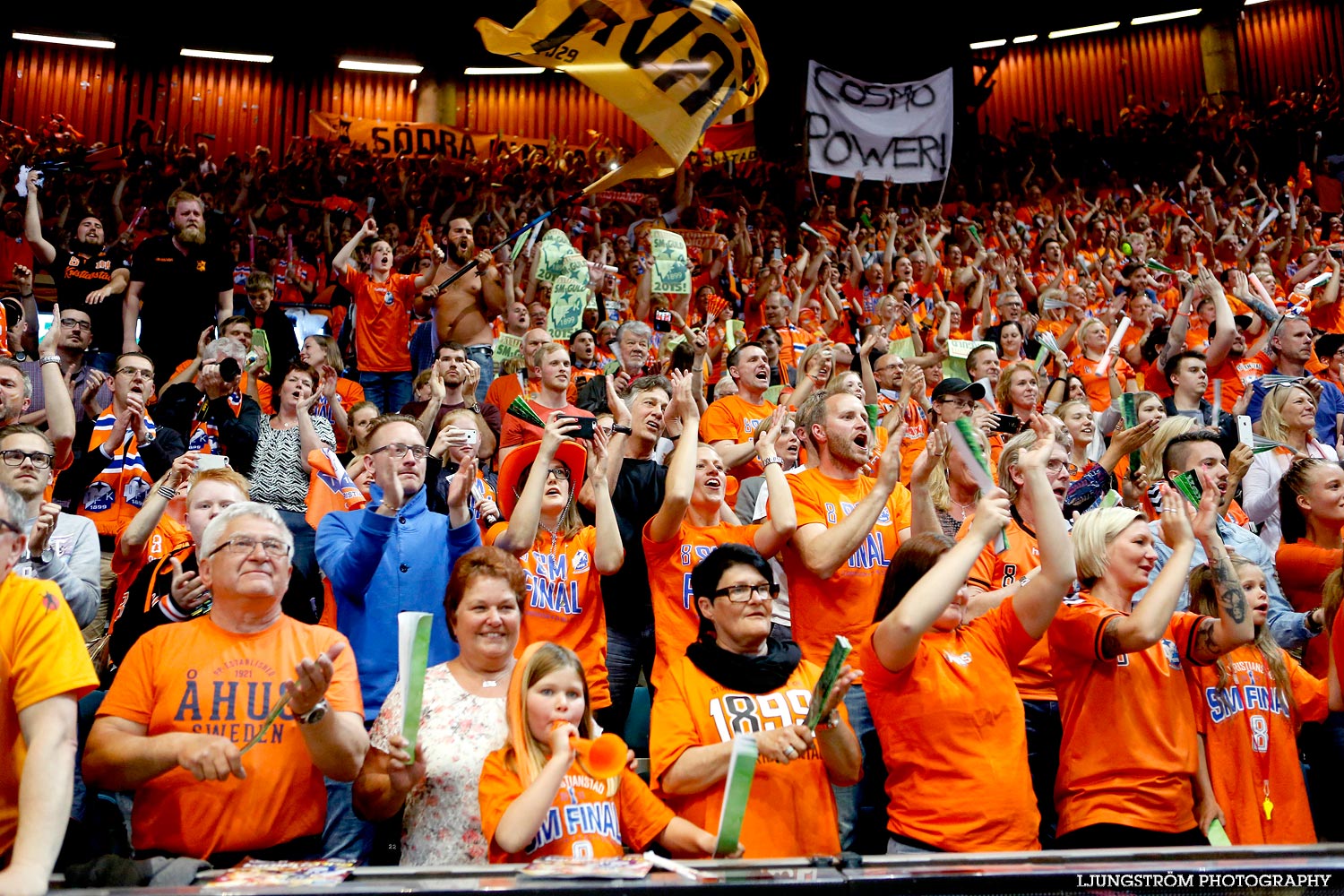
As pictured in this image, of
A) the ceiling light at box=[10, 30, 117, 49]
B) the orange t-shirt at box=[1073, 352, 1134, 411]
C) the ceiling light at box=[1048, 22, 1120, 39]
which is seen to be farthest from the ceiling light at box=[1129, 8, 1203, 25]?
the ceiling light at box=[10, 30, 117, 49]

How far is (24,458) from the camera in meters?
3.50

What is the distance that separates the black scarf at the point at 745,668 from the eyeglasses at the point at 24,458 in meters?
2.20

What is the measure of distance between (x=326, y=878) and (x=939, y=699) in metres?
1.54

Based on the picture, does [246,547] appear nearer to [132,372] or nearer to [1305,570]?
[132,372]

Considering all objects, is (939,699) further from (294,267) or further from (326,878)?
(294,267)

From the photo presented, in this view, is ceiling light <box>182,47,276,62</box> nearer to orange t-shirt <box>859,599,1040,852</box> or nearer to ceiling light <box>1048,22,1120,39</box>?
ceiling light <box>1048,22,1120,39</box>

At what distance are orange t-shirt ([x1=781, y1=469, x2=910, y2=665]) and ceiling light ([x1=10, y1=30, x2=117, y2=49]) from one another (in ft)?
57.8

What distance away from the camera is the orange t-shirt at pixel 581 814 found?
2381 mm

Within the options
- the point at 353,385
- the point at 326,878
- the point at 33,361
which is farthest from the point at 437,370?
the point at 326,878

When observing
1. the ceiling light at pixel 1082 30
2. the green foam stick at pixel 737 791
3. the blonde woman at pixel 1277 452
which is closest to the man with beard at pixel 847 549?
the green foam stick at pixel 737 791

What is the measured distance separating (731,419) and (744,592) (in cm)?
292

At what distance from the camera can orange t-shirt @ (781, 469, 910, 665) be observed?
3664 mm

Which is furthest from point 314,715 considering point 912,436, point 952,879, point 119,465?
point 912,436

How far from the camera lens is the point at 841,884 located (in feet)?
6.16
